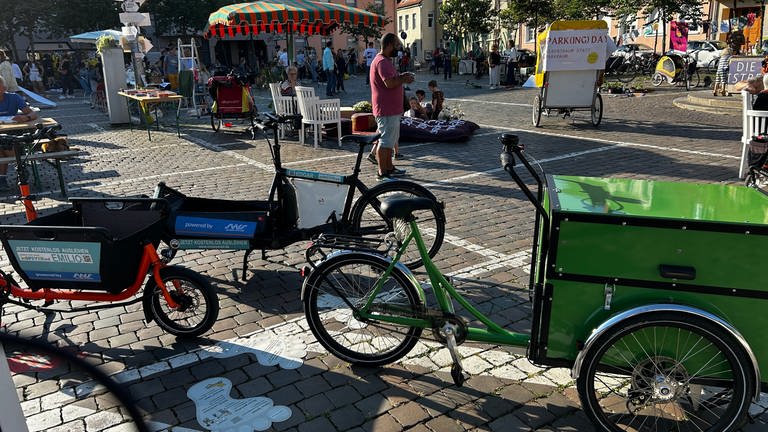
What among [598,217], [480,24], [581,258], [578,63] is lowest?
[581,258]

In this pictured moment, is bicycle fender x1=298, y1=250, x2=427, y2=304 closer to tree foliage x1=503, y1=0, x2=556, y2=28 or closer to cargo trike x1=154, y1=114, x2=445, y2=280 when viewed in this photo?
cargo trike x1=154, y1=114, x2=445, y2=280

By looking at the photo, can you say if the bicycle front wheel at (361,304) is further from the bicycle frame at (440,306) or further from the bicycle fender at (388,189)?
the bicycle fender at (388,189)

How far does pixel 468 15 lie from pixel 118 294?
33.9 m

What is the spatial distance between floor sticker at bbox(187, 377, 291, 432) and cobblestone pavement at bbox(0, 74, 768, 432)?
0.07ft

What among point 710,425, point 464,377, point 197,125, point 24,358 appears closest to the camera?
point 24,358

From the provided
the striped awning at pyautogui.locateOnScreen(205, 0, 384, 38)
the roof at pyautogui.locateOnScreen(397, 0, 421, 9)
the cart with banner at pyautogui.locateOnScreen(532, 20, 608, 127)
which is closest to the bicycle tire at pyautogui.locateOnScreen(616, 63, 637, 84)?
the cart with banner at pyautogui.locateOnScreen(532, 20, 608, 127)

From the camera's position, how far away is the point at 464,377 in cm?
340

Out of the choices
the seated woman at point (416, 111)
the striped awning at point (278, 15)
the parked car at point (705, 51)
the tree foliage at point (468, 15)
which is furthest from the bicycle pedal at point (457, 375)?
the tree foliage at point (468, 15)

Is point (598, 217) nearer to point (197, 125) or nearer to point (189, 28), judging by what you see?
point (197, 125)

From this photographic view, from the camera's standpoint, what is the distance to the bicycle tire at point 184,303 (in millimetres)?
3848

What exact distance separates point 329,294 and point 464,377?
934 millimetres

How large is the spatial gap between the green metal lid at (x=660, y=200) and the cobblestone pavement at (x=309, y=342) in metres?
1.15

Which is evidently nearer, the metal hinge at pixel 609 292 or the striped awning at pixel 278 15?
the metal hinge at pixel 609 292

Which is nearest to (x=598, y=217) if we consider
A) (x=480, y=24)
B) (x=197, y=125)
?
(x=197, y=125)
